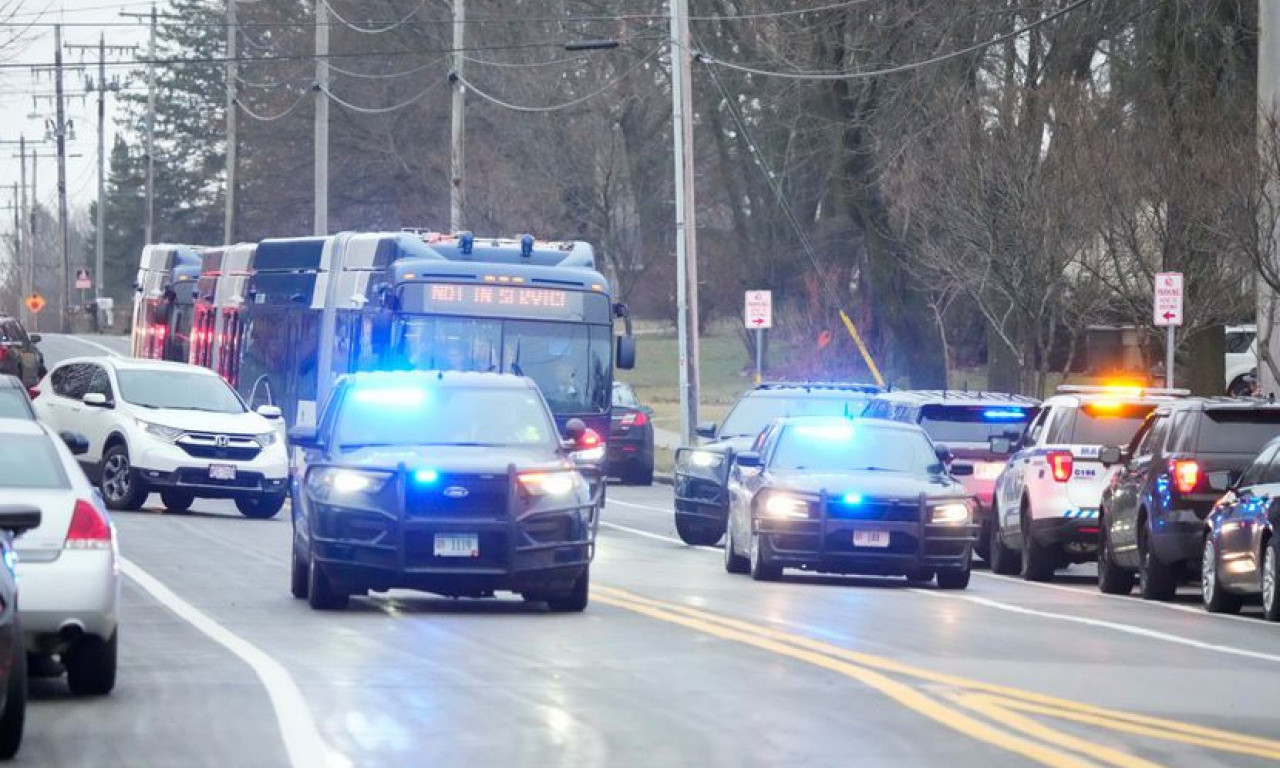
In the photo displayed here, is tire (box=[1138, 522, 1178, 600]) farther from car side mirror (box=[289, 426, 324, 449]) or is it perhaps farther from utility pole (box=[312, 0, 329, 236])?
utility pole (box=[312, 0, 329, 236])

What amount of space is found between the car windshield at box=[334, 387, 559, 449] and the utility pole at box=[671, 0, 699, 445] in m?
23.5

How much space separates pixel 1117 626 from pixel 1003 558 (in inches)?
319

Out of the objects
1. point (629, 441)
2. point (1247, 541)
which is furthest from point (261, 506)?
point (1247, 541)

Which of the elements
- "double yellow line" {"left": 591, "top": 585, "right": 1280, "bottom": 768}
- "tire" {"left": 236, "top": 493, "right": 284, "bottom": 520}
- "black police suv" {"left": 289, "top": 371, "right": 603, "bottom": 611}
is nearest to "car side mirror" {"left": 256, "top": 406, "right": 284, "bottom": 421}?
"tire" {"left": 236, "top": 493, "right": 284, "bottom": 520}

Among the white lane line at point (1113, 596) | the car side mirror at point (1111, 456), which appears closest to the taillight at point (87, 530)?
the white lane line at point (1113, 596)

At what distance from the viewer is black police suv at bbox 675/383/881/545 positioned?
28.0 meters

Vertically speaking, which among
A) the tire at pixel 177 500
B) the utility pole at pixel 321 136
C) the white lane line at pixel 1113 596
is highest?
the utility pole at pixel 321 136

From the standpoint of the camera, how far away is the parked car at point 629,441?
42500mm

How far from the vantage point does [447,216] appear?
8212 centimetres

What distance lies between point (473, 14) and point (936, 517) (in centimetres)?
5088

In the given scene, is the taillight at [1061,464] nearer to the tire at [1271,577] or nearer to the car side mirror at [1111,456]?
the car side mirror at [1111,456]

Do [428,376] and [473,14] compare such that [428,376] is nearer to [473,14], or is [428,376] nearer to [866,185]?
[866,185]

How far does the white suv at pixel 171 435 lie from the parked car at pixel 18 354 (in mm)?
26347

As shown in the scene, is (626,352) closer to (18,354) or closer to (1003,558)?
(1003,558)
